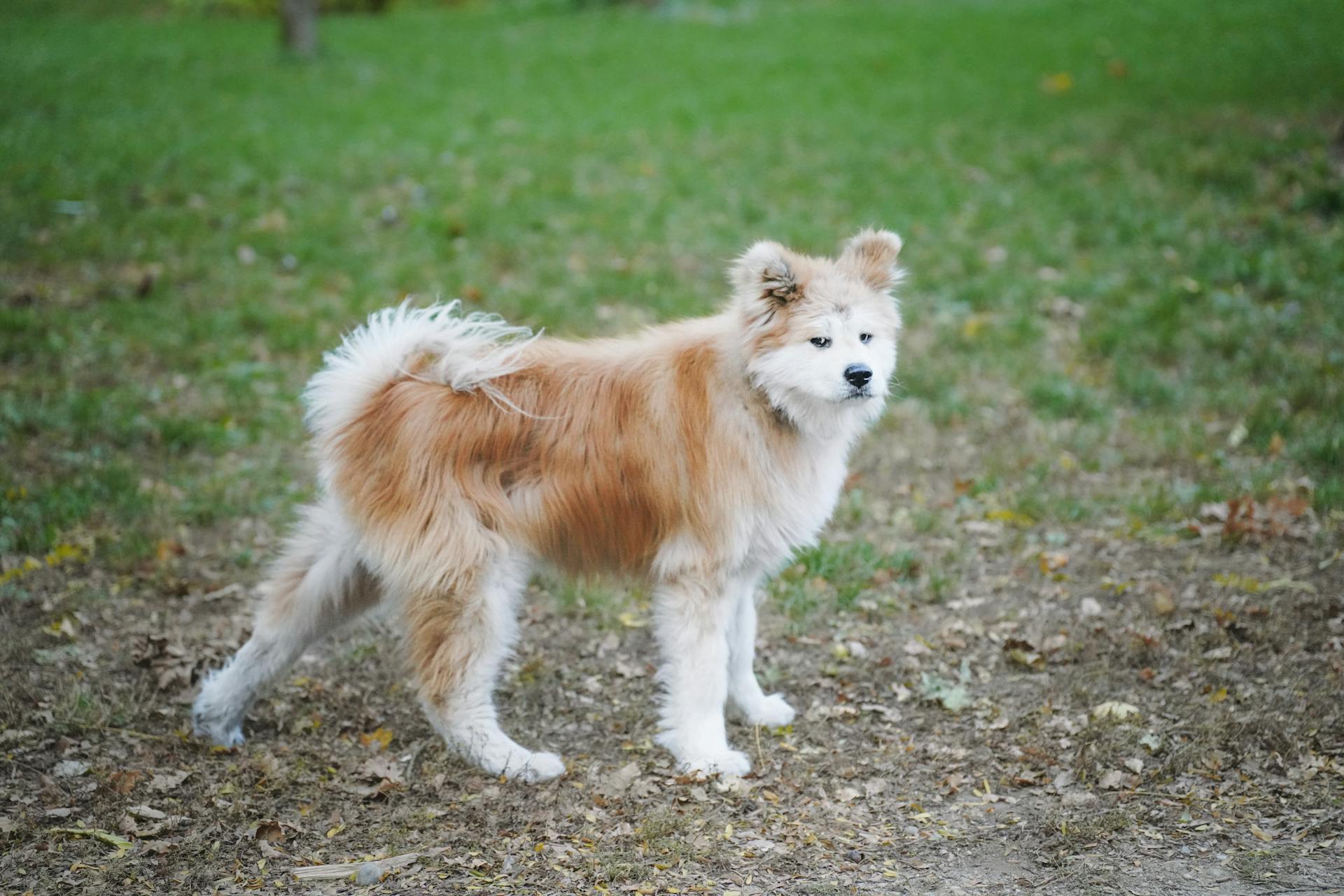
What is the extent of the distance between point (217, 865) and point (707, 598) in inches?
70.9

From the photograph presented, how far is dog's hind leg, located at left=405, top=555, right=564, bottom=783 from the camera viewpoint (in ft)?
12.9

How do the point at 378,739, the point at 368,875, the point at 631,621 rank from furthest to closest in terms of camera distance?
1. the point at 631,621
2. the point at 378,739
3. the point at 368,875

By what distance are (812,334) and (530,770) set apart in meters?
1.86

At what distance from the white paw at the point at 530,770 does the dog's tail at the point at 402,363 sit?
1330mm

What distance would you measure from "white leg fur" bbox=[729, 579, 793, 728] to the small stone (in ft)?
5.01

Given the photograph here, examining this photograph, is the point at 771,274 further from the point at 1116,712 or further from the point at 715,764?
the point at 1116,712

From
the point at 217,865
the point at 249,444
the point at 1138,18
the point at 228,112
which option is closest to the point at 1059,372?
the point at 249,444

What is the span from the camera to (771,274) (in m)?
3.92

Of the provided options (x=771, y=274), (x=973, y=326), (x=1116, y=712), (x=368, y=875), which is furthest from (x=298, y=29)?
(x=1116, y=712)

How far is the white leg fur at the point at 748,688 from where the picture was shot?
173 inches

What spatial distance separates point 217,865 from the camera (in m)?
3.55

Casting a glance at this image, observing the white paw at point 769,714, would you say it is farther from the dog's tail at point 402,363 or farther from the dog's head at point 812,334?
the dog's tail at point 402,363

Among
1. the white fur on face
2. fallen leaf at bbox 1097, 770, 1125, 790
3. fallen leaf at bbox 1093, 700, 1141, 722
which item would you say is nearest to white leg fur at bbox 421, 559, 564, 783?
the white fur on face

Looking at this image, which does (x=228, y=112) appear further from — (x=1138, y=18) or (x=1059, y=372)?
(x=1138, y=18)
